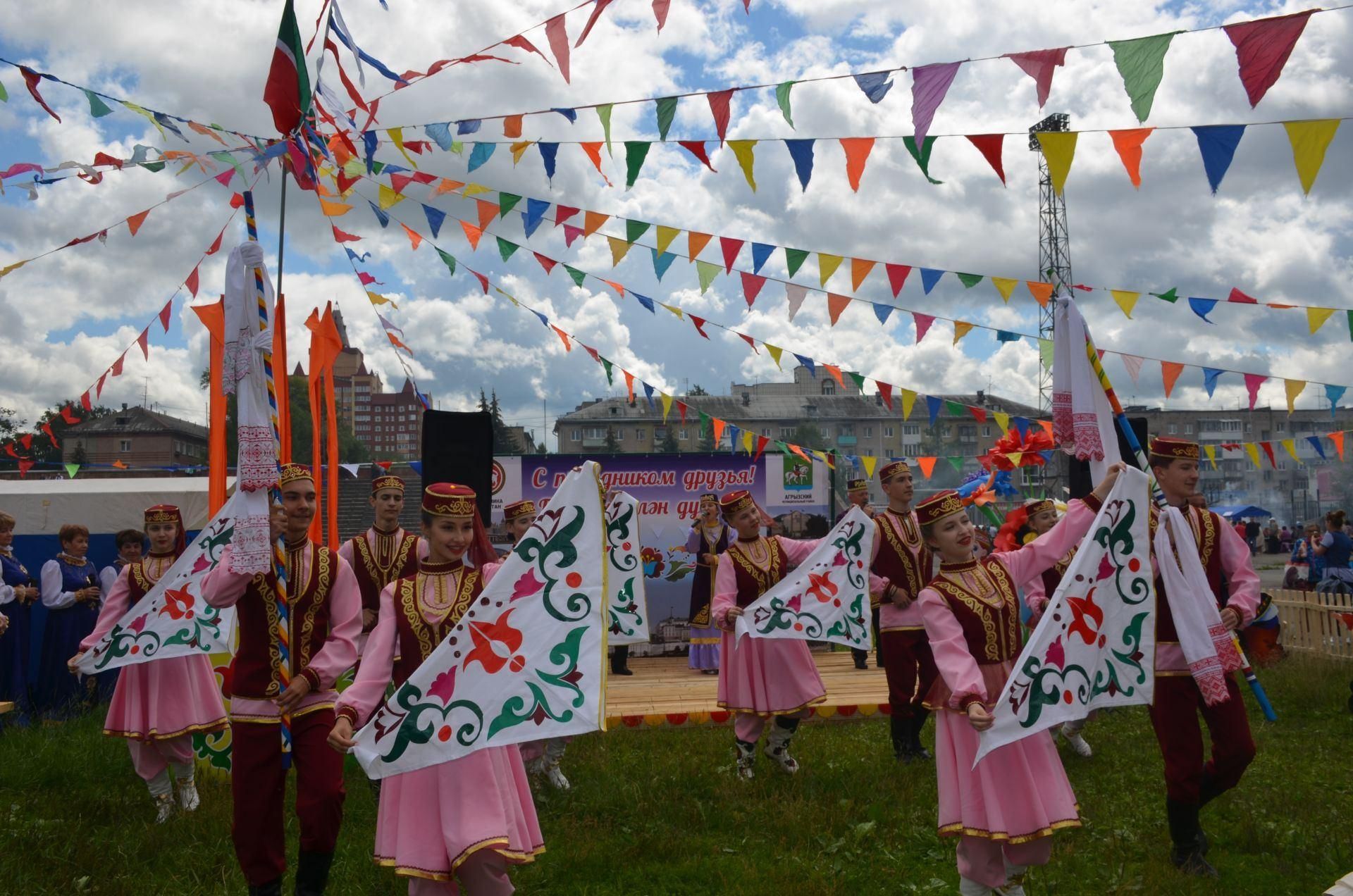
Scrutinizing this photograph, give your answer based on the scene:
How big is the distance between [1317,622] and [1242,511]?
33.1 m

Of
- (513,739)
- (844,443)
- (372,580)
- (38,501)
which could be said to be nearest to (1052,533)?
(513,739)

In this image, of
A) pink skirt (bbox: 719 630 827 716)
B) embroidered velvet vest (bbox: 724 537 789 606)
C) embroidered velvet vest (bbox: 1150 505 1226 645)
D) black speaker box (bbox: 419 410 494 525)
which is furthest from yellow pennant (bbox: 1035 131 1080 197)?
black speaker box (bbox: 419 410 494 525)

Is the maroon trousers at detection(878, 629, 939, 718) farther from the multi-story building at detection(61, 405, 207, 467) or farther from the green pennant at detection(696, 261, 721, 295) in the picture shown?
the multi-story building at detection(61, 405, 207, 467)

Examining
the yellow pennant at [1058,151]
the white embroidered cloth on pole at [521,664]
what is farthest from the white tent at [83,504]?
the yellow pennant at [1058,151]

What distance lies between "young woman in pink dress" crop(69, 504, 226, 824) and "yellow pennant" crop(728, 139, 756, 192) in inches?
182

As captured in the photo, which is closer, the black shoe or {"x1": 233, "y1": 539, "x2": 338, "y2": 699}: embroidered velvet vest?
the black shoe

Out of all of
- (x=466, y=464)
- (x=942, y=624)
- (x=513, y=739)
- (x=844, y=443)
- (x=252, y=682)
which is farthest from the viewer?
(x=844, y=443)

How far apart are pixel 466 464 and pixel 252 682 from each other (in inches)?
150

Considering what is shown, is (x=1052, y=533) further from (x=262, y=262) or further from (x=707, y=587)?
(x=707, y=587)

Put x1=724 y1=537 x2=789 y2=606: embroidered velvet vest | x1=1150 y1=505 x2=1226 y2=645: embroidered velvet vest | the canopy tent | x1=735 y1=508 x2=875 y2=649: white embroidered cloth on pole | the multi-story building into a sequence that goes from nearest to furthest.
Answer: x1=1150 y1=505 x2=1226 y2=645: embroidered velvet vest
x1=735 y1=508 x2=875 y2=649: white embroidered cloth on pole
x1=724 y1=537 x2=789 y2=606: embroidered velvet vest
the canopy tent
the multi-story building

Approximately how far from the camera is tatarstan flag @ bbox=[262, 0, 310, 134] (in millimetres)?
5996

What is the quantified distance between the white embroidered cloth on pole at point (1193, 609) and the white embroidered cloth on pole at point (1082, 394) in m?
0.42

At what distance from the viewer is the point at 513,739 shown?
383cm

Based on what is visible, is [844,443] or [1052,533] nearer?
[1052,533]
